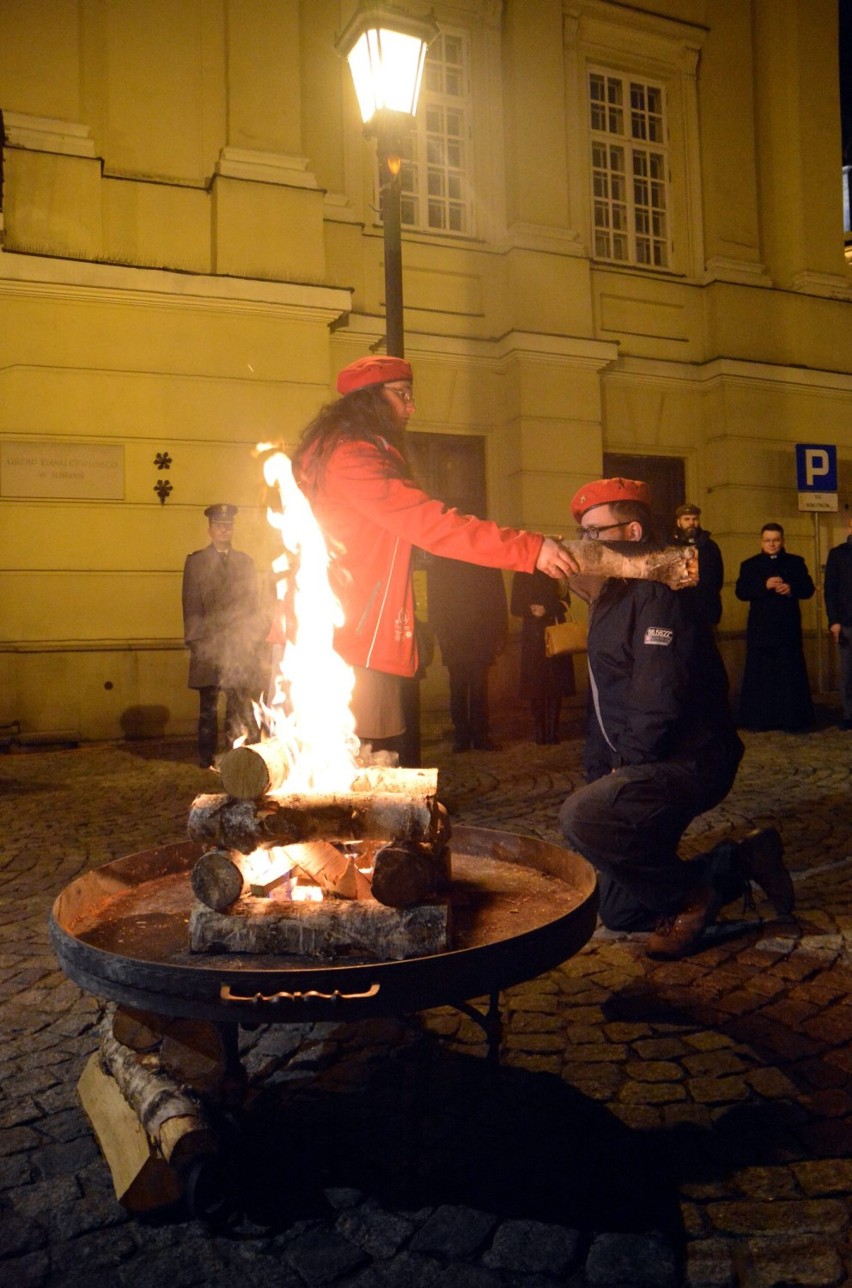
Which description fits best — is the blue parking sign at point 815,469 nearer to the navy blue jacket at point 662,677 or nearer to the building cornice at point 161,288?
the building cornice at point 161,288

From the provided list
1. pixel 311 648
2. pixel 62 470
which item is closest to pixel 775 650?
pixel 62 470

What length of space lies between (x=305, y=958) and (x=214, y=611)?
6.59 m

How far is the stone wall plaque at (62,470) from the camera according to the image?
9664 mm

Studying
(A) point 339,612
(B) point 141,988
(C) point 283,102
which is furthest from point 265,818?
(C) point 283,102

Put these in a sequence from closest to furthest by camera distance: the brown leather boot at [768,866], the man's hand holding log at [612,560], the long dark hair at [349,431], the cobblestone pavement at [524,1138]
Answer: the cobblestone pavement at [524,1138], the man's hand holding log at [612,560], the long dark hair at [349,431], the brown leather boot at [768,866]

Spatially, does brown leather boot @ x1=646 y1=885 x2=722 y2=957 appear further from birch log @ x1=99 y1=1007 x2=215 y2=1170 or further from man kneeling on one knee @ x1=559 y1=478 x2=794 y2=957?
birch log @ x1=99 y1=1007 x2=215 y2=1170

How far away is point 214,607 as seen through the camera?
340 inches

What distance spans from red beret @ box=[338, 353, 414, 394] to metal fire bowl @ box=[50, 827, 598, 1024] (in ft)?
4.95

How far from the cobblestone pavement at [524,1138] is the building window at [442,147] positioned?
10434 mm

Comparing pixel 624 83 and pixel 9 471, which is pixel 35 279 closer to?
pixel 9 471

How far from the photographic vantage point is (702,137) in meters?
13.6

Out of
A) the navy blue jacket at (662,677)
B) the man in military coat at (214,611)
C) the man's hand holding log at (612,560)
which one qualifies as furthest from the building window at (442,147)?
the man's hand holding log at (612,560)

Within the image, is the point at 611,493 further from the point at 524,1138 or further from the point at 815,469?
the point at 815,469

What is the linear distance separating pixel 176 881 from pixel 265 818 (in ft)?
2.19
